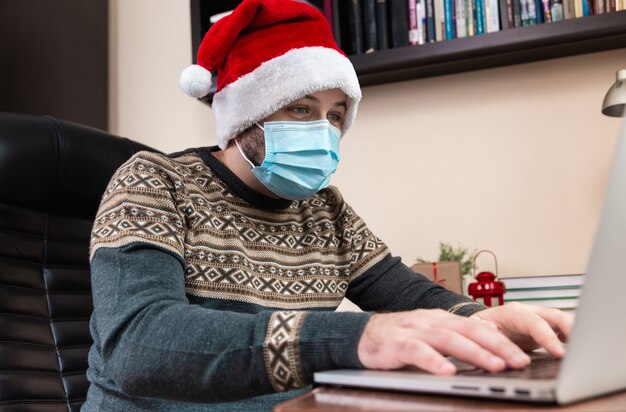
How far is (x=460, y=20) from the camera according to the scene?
5.74ft

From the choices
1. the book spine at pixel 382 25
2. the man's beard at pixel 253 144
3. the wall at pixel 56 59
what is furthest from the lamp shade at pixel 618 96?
the wall at pixel 56 59

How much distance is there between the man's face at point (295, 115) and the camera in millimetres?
1175

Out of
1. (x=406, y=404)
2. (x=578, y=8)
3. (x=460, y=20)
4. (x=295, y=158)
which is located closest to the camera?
(x=406, y=404)

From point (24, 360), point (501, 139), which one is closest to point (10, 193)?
point (24, 360)

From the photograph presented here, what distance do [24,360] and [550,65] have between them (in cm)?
147

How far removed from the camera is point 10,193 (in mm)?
1236

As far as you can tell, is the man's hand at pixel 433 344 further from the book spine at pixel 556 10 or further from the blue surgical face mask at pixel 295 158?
the book spine at pixel 556 10

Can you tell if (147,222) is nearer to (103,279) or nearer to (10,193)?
(103,279)

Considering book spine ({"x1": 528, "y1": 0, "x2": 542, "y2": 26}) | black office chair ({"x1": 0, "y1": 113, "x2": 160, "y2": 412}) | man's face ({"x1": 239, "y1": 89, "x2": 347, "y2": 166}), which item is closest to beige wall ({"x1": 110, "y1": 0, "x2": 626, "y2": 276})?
book spine ({"x1": 528, "y1": 0, "x2": 542, "y2": 26})

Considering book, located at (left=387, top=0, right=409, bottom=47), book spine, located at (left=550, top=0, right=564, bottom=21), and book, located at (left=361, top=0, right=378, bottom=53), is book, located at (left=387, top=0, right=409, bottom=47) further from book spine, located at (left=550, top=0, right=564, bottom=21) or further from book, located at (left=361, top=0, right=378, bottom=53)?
book spine, located at (left=550, top=0, right=564, bottom=21)

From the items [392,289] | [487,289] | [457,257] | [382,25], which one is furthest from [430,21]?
[392,289]

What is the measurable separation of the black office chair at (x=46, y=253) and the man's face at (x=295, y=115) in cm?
35

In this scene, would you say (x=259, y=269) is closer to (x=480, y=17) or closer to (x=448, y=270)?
(x=448, y=270)

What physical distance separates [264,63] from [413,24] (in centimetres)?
75
